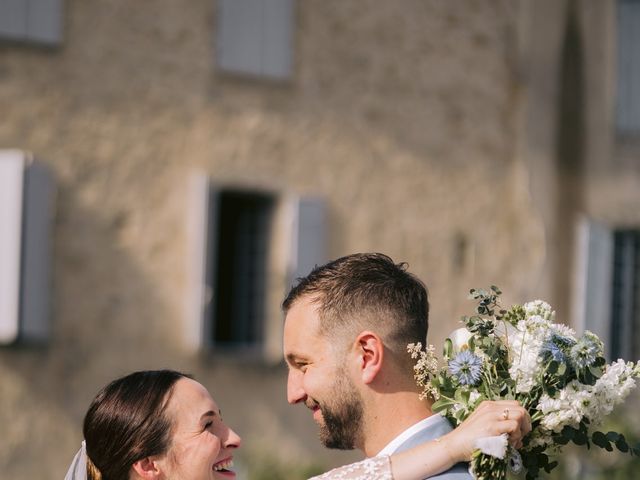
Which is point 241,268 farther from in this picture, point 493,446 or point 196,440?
point 493,446

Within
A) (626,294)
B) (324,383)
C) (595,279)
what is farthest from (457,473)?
(626,294)

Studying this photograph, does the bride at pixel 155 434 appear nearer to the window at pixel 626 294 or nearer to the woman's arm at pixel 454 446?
the woman's arm at pixel 454 446

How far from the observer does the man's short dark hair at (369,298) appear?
3.80m

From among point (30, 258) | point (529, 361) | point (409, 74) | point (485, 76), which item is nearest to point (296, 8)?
point (409, 74)

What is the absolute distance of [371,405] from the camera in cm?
375

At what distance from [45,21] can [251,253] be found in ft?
8.78

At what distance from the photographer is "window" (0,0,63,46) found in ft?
35.5

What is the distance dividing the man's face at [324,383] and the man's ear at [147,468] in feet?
2.14

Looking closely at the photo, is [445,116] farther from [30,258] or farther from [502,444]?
[502,444]

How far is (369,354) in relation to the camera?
148 inches

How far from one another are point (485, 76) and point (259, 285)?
10.3 feet

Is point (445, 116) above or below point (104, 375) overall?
above

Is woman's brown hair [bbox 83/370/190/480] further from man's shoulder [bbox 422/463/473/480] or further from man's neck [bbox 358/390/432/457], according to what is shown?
man's shoulder [bbox 422/463/473/480]

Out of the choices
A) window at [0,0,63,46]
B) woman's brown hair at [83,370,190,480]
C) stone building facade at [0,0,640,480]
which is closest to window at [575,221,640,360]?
stone building facade at [0,0,640,480]
